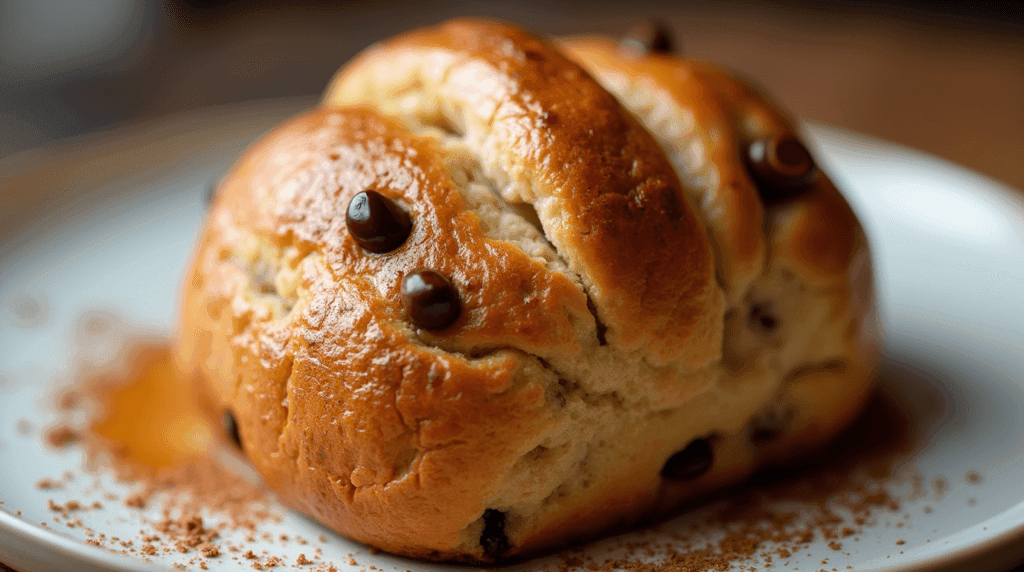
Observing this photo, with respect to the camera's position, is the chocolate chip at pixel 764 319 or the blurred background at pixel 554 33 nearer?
the chocolate chip at pixel 764 319

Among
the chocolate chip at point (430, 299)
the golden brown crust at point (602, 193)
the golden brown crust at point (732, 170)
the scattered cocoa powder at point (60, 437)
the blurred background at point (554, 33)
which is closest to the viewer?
the chocolate chip at point (430, 299)

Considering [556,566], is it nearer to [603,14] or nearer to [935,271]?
[935,271]

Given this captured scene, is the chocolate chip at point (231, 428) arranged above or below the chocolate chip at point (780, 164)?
below

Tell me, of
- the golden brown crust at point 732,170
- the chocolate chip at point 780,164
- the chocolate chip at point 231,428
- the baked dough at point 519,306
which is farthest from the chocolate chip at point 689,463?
the chocolate chip at point 231,428

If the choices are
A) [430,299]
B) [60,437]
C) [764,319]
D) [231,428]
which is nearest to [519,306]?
[430,299]

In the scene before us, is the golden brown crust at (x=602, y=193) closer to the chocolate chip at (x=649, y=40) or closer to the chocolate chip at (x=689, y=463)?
the chocolate chip at (x=689, y=463)

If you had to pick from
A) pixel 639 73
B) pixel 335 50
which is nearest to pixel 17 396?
pixel 639 73

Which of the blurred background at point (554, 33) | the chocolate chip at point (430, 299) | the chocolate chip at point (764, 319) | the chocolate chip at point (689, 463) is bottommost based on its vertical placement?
the chocolate chip at point (689, 463)
